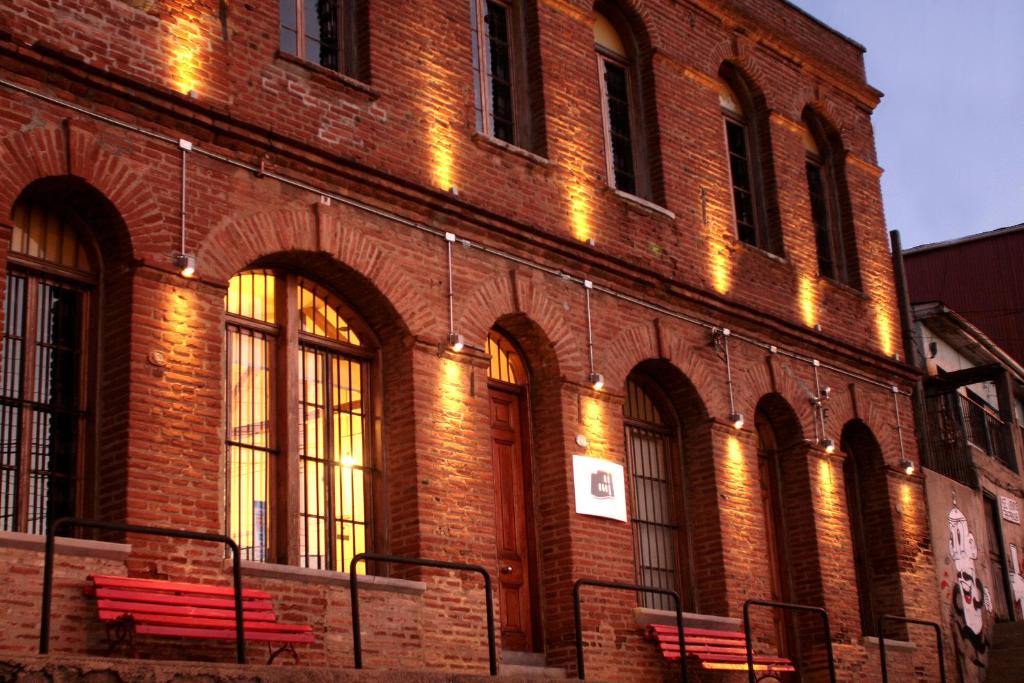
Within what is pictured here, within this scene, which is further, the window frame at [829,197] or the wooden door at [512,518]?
the window frame at [829,197]

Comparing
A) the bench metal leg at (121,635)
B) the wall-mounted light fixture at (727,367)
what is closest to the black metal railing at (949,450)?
the wall-mounted light fixture at (727,367)

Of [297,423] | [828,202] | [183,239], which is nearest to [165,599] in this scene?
[297,423]

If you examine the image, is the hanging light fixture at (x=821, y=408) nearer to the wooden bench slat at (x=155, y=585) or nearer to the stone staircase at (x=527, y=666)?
the stone staircase at (x=527, y=666)

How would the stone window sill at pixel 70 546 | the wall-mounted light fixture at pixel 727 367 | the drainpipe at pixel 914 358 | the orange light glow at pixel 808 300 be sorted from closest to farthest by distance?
the stone window sill at pixel 70 546 → the wall-mounted light fixture at pixel 727 367 → the orange light glow at pixel 808 300 → the drainpipe at pixel 914 358

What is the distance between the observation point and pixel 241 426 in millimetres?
13211

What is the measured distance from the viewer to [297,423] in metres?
13.6

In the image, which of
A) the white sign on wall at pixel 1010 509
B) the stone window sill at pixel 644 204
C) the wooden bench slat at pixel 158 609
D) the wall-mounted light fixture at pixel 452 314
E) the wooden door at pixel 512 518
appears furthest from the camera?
the white sign on wall at pixel 1010 509

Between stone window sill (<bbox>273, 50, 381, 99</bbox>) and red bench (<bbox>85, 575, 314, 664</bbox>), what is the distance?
5.02 metres

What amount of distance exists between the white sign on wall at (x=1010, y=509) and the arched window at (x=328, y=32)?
1470 centimetres

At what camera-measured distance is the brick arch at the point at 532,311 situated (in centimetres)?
1506

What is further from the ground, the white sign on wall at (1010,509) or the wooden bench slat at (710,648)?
the white sign on wall at (1010,509)

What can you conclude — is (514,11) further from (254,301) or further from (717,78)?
(254,301)

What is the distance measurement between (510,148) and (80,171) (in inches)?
212

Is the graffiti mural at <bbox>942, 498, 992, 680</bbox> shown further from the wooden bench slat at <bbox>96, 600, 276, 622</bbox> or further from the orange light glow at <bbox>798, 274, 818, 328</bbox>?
the wooden bench slat at <bbox>96, 600, 276, 622</bbox>
